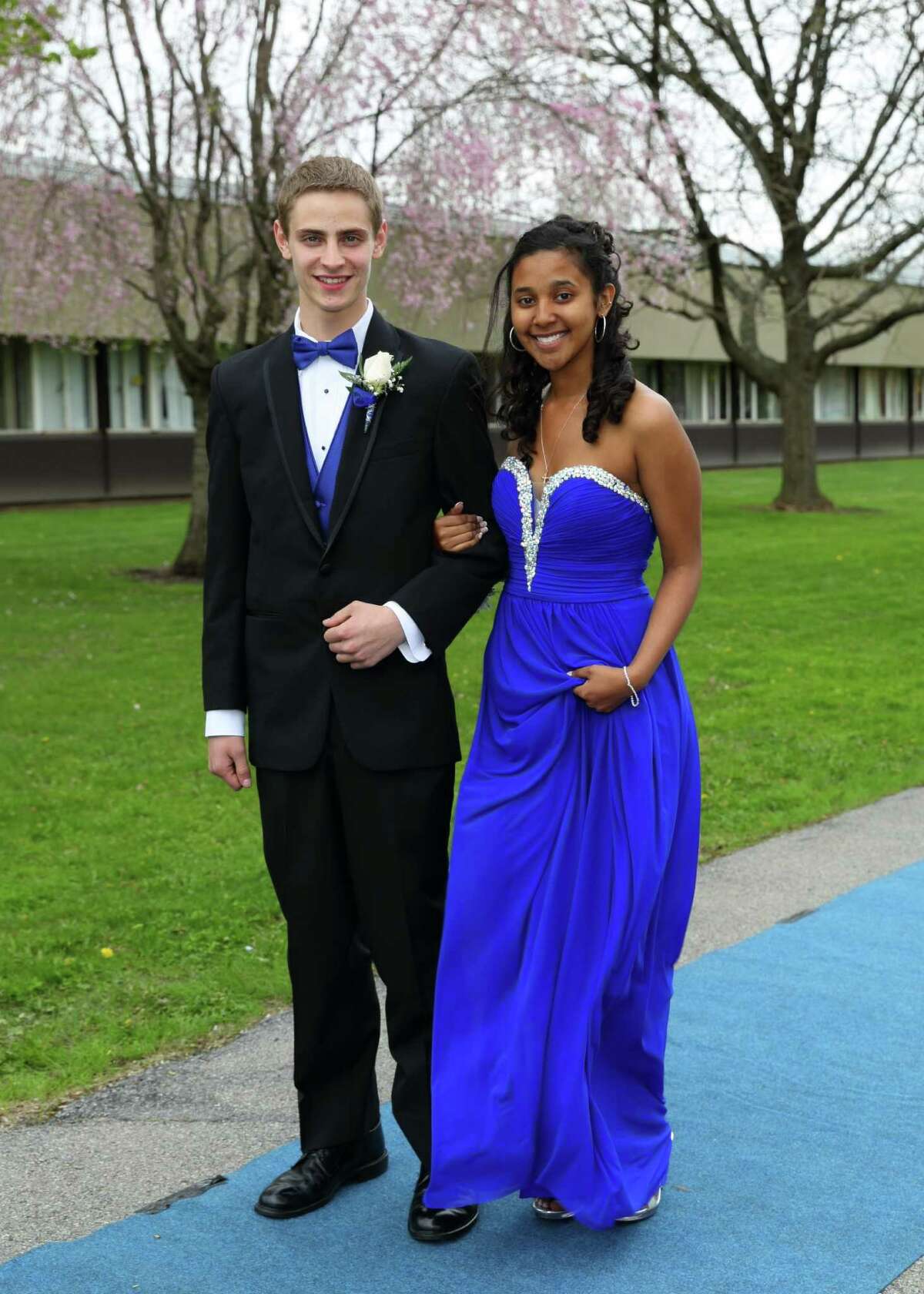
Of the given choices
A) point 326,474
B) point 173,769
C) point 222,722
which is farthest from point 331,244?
point 173,769

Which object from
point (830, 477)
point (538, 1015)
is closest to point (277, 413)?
point (538, 1015)

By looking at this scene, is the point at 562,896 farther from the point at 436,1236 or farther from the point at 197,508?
the point at 197,508

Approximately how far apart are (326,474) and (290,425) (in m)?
0.13

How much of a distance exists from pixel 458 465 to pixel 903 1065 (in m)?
2.16

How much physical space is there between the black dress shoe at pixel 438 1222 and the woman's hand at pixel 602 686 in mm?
1109

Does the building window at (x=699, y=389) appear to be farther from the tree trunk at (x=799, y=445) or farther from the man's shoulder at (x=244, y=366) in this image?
the man's shoulder at (x=244, y=366)

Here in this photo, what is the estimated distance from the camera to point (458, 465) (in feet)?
11.2

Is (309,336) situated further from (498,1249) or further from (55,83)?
(55,83)

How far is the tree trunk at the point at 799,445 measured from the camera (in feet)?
84.6

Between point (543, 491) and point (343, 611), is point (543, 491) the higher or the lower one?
the higher one

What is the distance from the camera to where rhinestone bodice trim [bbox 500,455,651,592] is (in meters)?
3.38

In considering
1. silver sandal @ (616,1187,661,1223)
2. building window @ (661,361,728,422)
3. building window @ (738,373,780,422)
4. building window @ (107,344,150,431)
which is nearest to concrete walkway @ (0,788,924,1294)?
silver sandal @ (616,1187,661,1223)

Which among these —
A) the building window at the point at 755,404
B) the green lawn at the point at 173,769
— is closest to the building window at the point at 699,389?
the building window at the point at 755,404

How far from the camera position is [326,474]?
340cm
